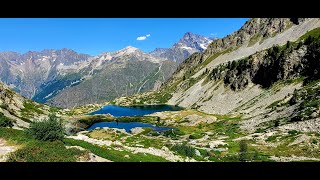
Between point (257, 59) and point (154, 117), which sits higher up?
point (257, 59)

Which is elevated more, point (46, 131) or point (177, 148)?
point (46, 131)

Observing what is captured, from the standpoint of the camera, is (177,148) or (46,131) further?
(177,148)

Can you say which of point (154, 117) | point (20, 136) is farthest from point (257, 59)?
point (20, 136)

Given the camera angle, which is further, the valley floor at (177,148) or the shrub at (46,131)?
the shrub at (46,131)

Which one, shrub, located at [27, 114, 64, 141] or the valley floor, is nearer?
the valley floor
